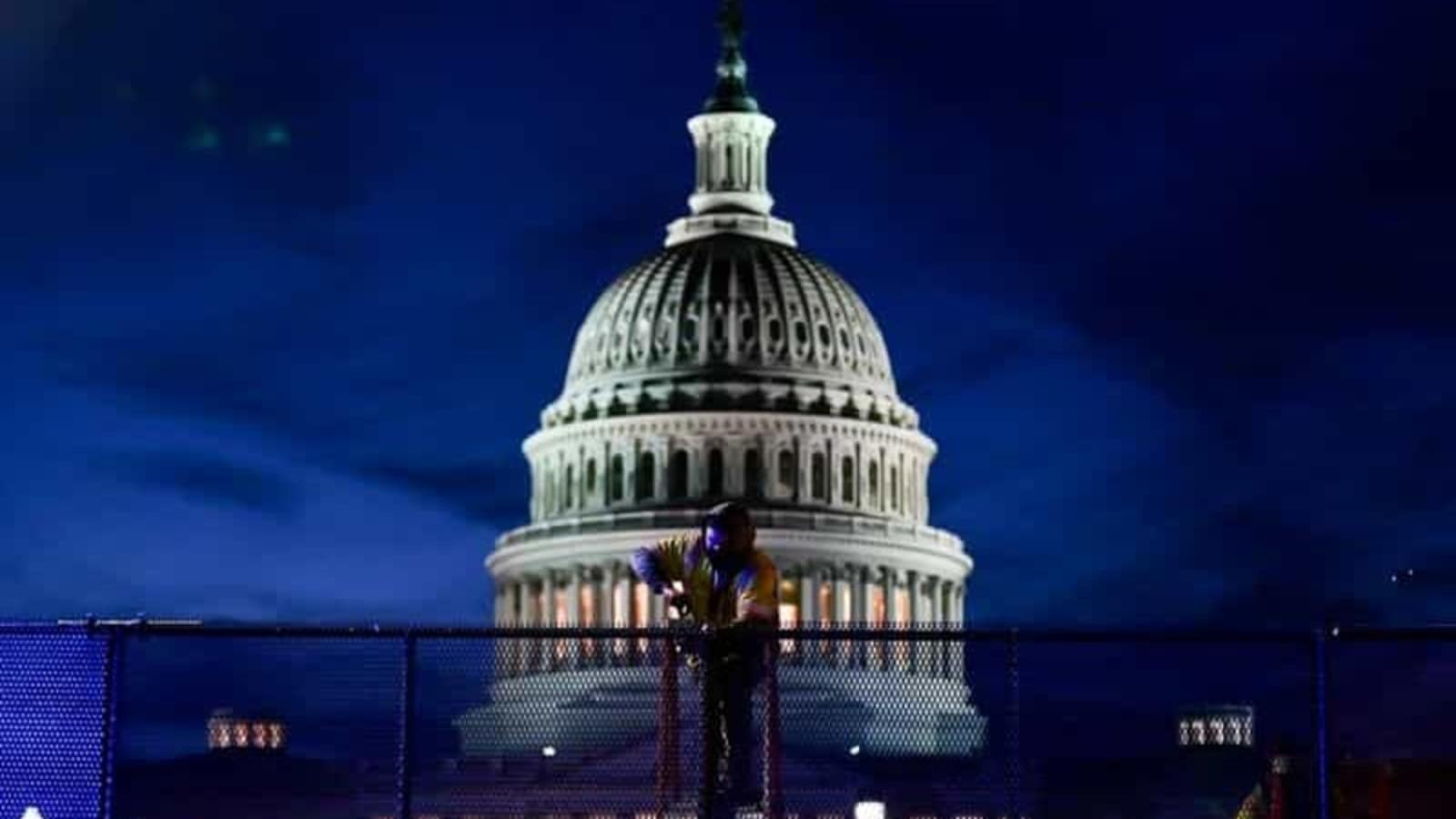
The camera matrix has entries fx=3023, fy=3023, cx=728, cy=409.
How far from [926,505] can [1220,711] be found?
115 m

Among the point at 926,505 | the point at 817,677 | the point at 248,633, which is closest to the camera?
the point at 248,633

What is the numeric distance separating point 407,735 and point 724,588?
9.21ft

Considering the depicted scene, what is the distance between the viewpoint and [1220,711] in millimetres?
32219

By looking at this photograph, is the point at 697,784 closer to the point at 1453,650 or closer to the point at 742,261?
the point at 1453,650

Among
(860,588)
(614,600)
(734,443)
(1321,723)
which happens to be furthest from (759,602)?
(734,443)

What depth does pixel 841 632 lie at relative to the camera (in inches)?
803

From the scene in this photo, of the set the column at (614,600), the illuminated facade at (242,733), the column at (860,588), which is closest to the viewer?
the illuminated facade at (242,733)

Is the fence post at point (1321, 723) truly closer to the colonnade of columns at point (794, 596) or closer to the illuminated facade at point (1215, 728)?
the illuminated facade at point (1215, 728)

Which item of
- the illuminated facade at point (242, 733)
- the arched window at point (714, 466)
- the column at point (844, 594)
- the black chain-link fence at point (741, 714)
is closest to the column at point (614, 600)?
the arched window at point (714, 466)

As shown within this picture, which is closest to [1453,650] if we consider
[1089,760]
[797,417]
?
[1089,760]

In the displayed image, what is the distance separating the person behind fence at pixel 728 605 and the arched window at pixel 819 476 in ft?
378

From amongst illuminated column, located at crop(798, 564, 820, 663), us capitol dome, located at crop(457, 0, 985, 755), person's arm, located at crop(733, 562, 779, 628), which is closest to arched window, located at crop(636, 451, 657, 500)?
us capitol dome, located at crop(457, 0, 985, 755)

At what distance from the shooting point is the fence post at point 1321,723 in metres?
20.8

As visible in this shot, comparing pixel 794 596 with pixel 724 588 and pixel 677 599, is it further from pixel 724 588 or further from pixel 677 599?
pixel 724 588
